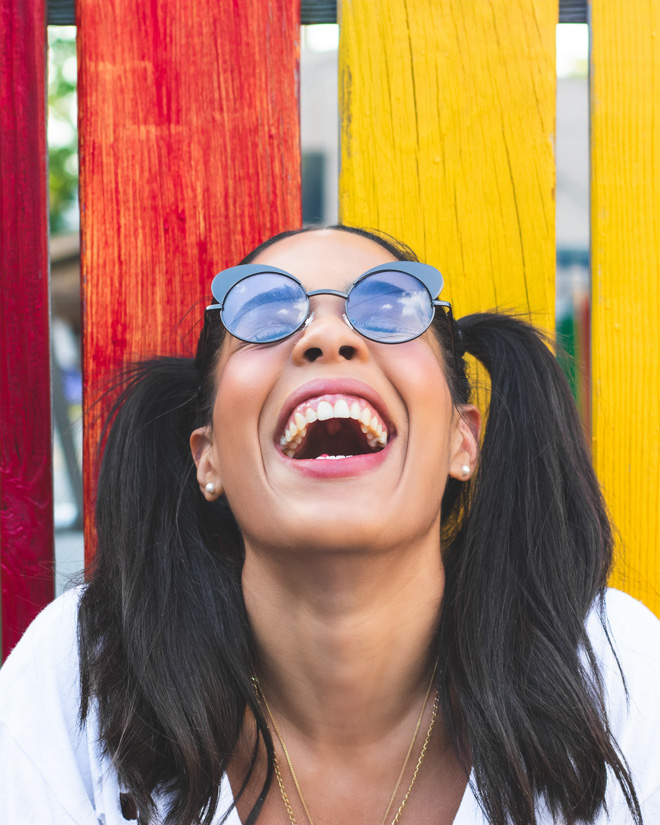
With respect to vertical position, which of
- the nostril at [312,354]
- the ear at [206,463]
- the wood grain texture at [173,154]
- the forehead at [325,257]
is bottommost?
the ear at [206,463]

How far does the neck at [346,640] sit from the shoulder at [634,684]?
399mm

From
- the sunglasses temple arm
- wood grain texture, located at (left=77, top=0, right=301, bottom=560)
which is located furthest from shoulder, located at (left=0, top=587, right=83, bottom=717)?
the sunglasses temple arm

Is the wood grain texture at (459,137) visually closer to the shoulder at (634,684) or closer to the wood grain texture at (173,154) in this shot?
the wood grain texture at (173,154)

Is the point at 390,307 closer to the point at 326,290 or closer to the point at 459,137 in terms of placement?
the point at 326,290

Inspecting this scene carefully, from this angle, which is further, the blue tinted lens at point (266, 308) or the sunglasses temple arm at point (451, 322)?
the sunglasses temple arm at point (451, 322)

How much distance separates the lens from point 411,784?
5.91 feet

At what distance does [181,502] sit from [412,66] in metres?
1.29

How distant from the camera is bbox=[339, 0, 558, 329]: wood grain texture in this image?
2.07 metres

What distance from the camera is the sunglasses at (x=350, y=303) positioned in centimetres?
172

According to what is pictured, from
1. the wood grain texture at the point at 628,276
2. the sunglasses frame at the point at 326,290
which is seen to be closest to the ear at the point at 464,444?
the sunglasses frame at the point at 326,290

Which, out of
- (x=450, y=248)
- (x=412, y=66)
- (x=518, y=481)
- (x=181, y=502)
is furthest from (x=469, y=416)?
(x=412, y=66)

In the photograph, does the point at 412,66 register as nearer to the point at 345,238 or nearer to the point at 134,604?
the point at 345,238

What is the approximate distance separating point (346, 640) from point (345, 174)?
1175 mm

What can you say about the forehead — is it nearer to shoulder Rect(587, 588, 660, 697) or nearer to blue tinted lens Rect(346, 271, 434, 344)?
blue tinted lens Rect(346, 271, 434, 344)
